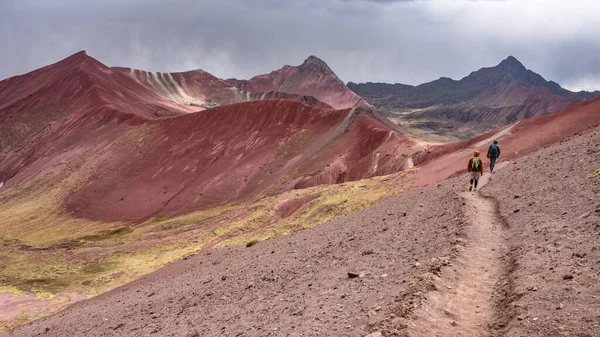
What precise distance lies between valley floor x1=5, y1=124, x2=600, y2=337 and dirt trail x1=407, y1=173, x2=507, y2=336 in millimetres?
29

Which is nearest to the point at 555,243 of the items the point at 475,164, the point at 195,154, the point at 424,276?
the point at 424,276

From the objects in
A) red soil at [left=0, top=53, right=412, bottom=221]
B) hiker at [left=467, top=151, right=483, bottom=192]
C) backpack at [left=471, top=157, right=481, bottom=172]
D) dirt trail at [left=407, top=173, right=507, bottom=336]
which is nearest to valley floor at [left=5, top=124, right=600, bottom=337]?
→ dirt trail at [left=407, top=173, right=507, bottom=336]

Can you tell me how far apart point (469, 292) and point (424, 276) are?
2.90ft

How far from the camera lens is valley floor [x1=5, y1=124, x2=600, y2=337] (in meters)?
7.50

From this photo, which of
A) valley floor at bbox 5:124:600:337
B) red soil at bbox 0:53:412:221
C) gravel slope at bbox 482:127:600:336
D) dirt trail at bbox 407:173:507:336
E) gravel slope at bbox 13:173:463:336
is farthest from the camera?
red soil at bbox 0:53:412:221

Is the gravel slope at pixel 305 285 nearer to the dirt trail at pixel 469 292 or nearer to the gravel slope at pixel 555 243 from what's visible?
the dirt trail at pixel 469 292

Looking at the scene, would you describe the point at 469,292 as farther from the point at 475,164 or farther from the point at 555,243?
the point at 475,164

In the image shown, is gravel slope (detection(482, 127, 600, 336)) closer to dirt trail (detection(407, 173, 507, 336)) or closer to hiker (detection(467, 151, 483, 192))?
dirt trail (detection(407, 173, 507, 336))

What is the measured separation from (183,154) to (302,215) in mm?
44000

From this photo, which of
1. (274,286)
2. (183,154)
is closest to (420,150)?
(274,286)

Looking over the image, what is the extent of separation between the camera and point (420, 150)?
4025 centimetres

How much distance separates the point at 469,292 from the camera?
8.70m

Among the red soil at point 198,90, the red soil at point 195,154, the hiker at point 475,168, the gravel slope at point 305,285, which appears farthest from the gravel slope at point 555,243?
the red soil at point 198,90

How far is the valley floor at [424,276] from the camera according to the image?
295 inches
